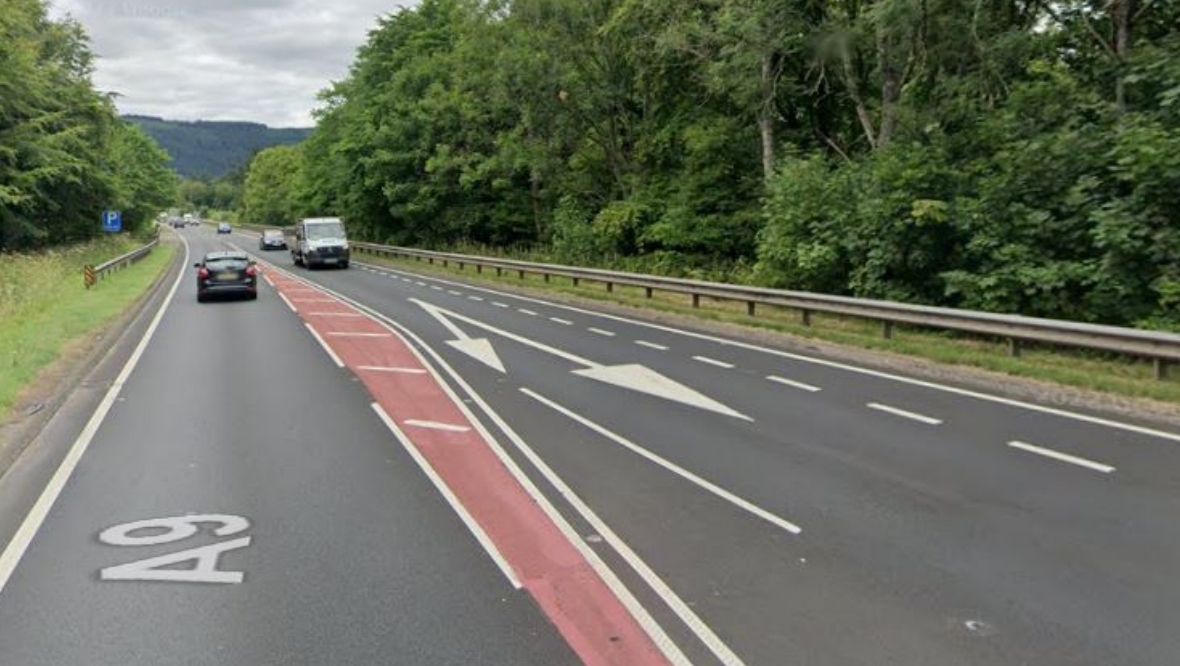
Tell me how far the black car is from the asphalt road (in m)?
13.6

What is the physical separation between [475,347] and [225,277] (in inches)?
486

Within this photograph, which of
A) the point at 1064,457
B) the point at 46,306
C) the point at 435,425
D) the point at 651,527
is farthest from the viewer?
the point at 46,306

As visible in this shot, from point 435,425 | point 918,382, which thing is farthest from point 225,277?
point 918,382

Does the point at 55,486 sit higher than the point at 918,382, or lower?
lower

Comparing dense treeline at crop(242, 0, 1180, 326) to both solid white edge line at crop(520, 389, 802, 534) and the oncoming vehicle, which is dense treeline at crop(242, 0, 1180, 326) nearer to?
the oncoming vehicle

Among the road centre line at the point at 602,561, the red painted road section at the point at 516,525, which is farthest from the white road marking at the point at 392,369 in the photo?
the road centre line at the point at 602,561

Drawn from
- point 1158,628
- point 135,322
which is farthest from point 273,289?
point 1158,628

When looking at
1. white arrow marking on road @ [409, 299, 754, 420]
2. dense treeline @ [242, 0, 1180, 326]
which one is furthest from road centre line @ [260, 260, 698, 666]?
dense treeline @ [242, 0, 1180, 326]

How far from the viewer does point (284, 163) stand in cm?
11594

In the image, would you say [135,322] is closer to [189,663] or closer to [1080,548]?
[189,663]

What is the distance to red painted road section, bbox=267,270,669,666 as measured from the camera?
443 centimetres

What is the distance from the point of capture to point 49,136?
130 feet

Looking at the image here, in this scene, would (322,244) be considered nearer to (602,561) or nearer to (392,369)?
(392,369)

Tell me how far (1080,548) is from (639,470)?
3212mm
